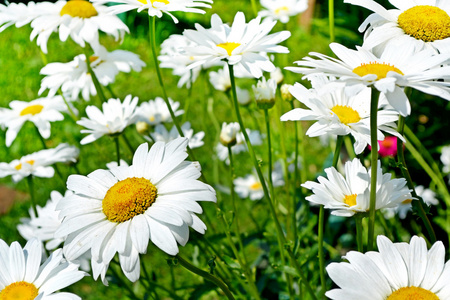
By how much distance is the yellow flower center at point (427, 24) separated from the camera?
0.85 meters

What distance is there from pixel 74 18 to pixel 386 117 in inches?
31.8

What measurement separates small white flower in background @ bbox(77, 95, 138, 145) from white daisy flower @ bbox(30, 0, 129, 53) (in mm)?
170

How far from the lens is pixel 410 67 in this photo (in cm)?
73

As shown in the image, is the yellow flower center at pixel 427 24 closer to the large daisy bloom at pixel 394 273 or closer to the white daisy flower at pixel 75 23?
the large daisy bloom at pixel 394 273

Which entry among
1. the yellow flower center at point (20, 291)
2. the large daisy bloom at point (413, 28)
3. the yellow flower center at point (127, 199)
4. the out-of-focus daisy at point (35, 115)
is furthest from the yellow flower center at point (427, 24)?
the out-of-focus daisy at point (35, 115)

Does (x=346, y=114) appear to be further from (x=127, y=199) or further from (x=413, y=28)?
(x=127, y=199)

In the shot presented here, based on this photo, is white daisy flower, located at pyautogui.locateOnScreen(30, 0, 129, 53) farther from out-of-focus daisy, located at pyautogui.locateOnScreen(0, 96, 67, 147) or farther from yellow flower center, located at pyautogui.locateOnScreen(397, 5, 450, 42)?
yellow flower center, located at pyautogui.locateOnScreen(397, 5, 450, 42)

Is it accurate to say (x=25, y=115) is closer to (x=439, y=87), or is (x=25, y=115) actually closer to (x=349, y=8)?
(x=439, y=87)

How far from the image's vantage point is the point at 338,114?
2.84ft

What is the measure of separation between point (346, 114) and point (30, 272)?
582 mm

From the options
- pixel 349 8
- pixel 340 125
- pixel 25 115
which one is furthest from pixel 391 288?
pixel 349 8

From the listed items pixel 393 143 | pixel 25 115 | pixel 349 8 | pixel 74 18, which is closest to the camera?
pixel 74 18

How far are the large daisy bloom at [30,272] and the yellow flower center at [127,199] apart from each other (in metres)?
0.10

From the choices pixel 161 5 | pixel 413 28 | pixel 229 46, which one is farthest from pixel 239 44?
pixel 413 28
